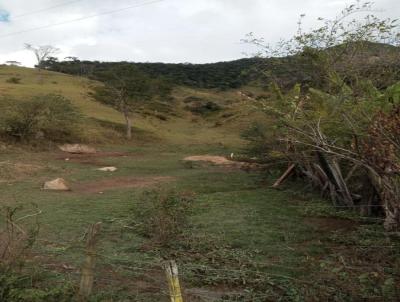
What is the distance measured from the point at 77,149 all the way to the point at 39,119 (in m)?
2.42

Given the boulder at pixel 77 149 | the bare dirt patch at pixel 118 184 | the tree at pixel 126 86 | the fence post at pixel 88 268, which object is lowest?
the boulder at pixel 77 149

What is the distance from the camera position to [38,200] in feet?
36.9

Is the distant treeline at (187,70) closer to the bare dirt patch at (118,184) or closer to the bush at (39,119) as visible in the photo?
the bush at (39,119)

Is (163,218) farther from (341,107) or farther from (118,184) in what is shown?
(118,184)

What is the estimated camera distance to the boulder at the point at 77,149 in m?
24.7

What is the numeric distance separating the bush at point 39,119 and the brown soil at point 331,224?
58.1 feet

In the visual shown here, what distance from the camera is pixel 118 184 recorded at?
1469 cm

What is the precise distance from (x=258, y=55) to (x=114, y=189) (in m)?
5.85

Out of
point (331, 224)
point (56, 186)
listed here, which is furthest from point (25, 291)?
point (56, 186)

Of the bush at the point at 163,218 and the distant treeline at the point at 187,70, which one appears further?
the distant treeline at the point at 187,70

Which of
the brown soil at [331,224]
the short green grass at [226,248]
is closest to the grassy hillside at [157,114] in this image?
the short green grass at [226,248]

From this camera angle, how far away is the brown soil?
8.94m

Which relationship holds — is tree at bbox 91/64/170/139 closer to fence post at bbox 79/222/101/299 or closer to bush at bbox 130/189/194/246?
bush at bbox 130/189/194/246

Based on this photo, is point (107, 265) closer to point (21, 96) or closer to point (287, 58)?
point (287, 58)
